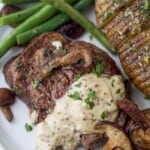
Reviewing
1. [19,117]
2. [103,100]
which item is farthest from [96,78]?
[19,117]

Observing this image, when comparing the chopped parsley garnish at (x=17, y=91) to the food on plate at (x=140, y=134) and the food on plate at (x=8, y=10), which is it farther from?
the food on plate at (x=140, y=134)

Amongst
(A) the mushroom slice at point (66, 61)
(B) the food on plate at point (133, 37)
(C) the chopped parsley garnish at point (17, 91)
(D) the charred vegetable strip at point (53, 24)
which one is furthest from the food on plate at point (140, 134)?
(D) the charred vegetable strip at point (53, 24)

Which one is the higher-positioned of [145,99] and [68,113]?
[68,113]

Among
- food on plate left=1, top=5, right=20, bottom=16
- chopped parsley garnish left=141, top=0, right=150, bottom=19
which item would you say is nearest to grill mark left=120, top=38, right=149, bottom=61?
chopped parsley garnish left=141, top=0, right=150, bottom=19

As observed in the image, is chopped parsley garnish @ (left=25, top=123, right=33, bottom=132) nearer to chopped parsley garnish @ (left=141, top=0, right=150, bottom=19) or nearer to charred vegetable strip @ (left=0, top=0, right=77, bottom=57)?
charred vegetable strip @ (left=0, top=0, right=77, bottom=57)

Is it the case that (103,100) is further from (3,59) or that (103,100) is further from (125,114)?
(3,59)

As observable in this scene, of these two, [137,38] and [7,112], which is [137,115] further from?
[7,112]
